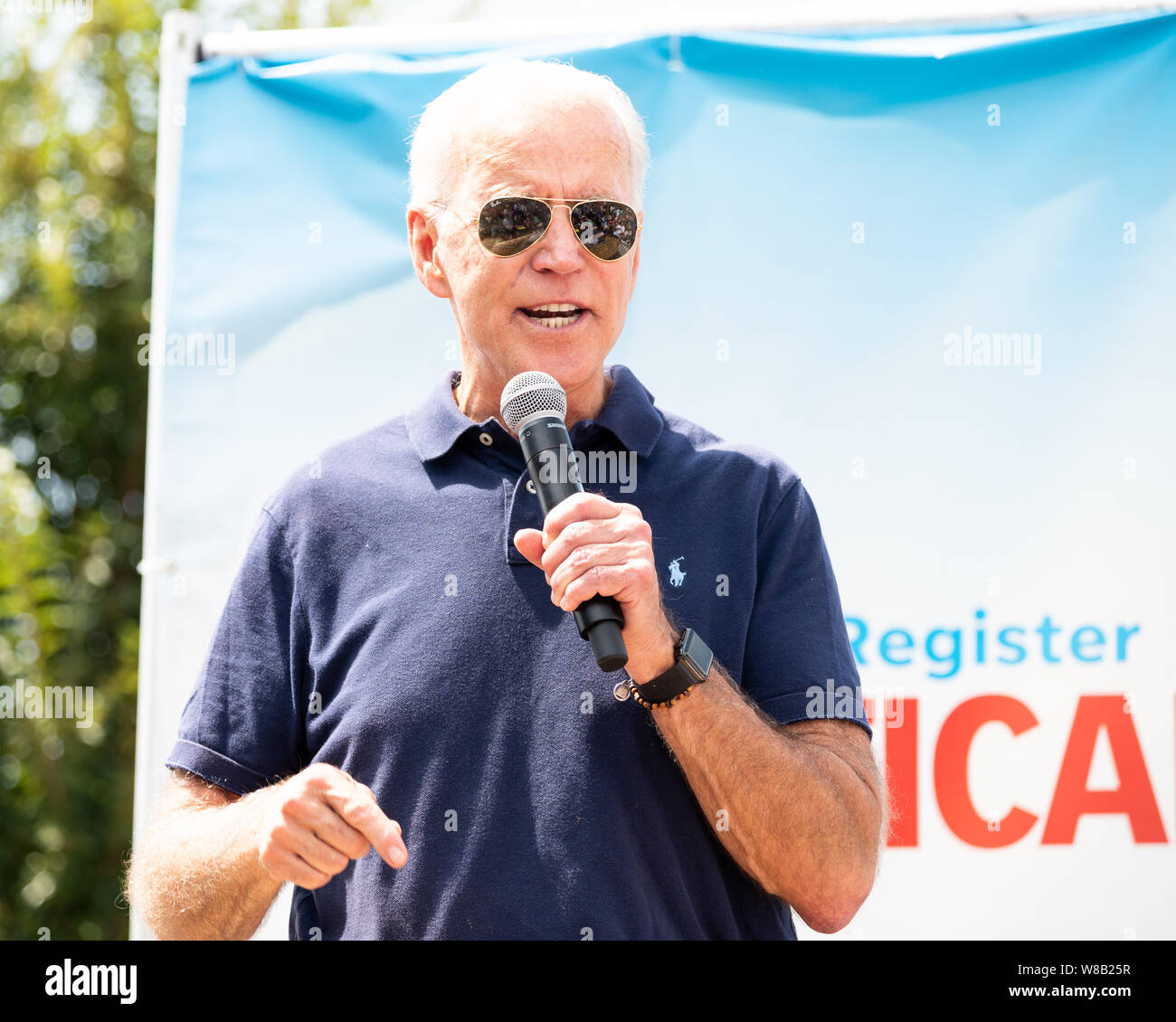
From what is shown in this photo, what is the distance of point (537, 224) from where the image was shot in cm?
188

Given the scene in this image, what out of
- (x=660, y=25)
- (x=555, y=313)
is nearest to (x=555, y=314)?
(x=555, y=313)

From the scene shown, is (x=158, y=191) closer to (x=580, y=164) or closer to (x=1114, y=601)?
(x=580, y=164)

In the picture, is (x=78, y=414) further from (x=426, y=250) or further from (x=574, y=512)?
(x=574, y=512)

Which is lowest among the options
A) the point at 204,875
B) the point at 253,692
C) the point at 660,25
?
the point at 204,875

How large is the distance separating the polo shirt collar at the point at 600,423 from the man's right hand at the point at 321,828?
2.03ft

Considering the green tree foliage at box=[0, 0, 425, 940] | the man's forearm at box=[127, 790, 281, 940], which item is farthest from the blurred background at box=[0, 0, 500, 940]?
the man's forearm at box=[127, 790, 281, 940]

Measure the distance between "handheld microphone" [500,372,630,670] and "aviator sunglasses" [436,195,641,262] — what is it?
0.78 feet

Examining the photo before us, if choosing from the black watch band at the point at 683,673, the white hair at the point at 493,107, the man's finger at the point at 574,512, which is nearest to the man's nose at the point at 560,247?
the white hair at the point at 493,107

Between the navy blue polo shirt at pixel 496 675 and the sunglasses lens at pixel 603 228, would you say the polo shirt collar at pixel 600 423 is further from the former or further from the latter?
the sunglasses lens at pixel 603 228

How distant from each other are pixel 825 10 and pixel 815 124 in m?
0.28

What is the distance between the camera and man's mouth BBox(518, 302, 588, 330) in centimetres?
188

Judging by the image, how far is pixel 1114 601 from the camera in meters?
2.75

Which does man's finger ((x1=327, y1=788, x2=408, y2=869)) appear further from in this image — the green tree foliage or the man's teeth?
the green tree foliage

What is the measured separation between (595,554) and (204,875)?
0.85 m
